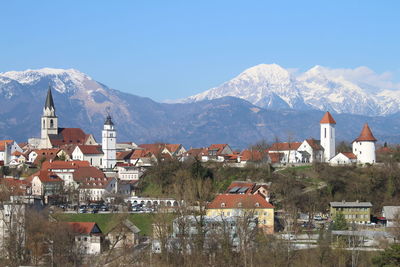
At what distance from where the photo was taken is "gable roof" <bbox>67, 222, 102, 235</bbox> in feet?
193

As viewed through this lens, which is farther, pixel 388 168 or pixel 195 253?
pixel 388 168

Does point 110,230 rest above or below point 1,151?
below

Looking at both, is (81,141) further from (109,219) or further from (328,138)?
(109,219)

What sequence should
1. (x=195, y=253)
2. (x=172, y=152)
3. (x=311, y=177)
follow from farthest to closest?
(x=172, y=152)
(x=311, y=177)
(x=195, y=253)

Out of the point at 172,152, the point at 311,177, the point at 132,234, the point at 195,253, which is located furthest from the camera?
the point at 172,152

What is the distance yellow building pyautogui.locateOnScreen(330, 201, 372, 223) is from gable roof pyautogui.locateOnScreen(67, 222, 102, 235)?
17.7 meters

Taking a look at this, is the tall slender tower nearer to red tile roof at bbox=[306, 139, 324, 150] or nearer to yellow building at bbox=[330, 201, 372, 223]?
red tile roof at bbox=[306, 139, 324, 150]

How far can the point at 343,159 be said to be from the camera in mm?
82062

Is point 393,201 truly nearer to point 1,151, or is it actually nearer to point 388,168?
point 388,168

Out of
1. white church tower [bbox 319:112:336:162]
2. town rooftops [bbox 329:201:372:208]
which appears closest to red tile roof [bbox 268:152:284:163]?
white church tower [bbox 319:112:336:162]

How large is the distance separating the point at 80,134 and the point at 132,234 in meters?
55.2

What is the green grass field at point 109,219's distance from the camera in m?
64.3

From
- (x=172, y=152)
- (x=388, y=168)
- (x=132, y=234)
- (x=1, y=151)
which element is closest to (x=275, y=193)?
(x=388, y=168)

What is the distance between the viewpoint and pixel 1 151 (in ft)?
348
